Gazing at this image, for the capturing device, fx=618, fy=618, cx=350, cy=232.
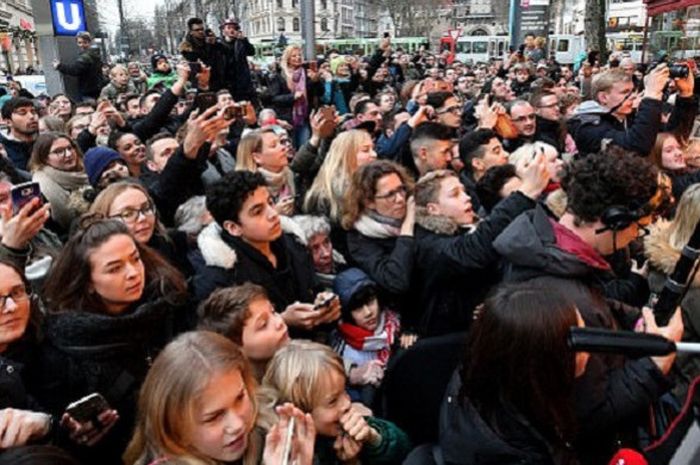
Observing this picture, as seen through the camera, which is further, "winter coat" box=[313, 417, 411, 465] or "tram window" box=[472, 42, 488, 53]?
"tram window" box=[472, 42, 488, 53]

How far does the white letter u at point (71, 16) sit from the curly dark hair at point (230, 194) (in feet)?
26.0

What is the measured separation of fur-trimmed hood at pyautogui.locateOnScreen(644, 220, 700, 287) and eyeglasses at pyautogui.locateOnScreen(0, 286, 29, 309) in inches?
98.2

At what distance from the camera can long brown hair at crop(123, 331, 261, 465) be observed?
1.78 meters

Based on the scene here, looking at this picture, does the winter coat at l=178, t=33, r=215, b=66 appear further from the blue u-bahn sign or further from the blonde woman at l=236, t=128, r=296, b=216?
the blonde woman at l=236, t=128, r=296, b=216

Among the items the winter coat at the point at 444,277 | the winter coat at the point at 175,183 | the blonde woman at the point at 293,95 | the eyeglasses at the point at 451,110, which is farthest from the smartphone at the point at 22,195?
the blonde woman at the point at 293,95

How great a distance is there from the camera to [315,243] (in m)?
3.39

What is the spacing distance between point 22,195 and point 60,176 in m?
1.41

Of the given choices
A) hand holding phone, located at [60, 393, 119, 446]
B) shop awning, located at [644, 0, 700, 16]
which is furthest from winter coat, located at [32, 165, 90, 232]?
shop awning, located at [644, 0, 700, 16]

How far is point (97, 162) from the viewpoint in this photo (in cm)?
417

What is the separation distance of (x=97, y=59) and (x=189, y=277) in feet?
24.1

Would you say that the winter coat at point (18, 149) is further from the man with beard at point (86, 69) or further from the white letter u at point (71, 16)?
the white letter u at point (71, 16)

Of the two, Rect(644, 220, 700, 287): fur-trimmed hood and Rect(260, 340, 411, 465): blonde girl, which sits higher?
Rect(644, 220, 700, 287): fur-trimmed hood

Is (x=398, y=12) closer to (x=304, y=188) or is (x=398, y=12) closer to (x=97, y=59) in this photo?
(x=97, y=59)

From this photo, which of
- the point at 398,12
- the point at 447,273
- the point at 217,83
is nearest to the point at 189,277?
the point at 447,273
